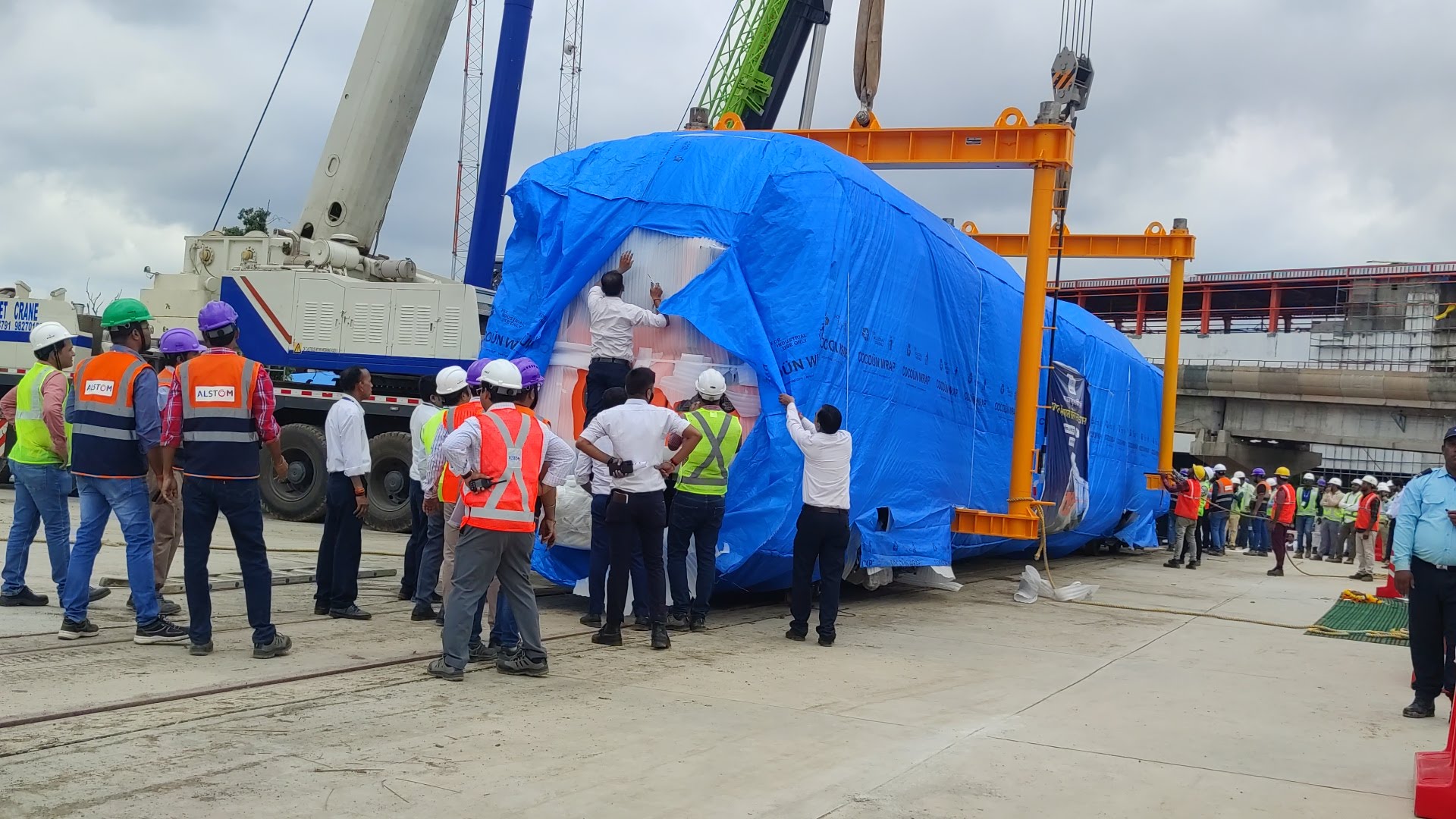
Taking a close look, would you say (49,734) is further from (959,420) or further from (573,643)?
(959,420)

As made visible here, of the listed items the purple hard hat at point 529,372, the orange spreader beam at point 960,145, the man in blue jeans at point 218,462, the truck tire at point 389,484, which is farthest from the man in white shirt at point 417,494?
the truck tire at point 389,484

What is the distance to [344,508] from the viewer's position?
8195 millimetres

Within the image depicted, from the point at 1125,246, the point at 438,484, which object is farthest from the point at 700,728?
the point at 1125,246

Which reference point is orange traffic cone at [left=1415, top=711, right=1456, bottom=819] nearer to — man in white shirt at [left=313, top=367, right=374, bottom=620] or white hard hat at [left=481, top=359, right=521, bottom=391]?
white hard hat at [left=481, top=359, right=521, bottom=391]

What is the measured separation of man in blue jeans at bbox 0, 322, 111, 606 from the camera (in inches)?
301

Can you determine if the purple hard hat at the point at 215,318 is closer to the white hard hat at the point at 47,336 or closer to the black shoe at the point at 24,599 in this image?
the white hard hat at the point at 47,336

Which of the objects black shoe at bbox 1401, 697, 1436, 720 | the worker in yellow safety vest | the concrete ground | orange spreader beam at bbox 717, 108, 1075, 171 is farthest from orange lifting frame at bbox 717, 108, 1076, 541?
black shoe at bbox 1401, 697, 1436, 720

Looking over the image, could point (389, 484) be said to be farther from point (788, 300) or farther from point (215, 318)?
point (215, 318)

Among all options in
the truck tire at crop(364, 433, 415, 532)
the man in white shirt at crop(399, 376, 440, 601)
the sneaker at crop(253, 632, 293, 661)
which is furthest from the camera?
the truck tire at crop(364, 433, 415, 532)

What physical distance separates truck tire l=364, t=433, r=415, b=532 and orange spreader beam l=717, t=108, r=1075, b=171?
5888mm

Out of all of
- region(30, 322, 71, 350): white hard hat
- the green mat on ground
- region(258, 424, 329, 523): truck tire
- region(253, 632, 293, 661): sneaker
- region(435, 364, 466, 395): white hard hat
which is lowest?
region(253, 632, 293, 661): sneaker

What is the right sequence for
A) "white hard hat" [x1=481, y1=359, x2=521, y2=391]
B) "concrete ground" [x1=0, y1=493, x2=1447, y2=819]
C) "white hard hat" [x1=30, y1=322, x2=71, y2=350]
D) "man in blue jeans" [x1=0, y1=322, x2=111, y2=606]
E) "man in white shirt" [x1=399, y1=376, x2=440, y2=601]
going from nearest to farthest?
"concrete ground" [x1=0, y1=493, x2=1447, y2=819] → "white hard hat" [x1=481, y1=359, x2=521, y2=391] → "man in blue jeans" [x1=0, y1=322, x2=111, y2=606] → "white hard hat" [x1=30, y1=322, x2=71, y2=350] → "man in white shirt" [x1=399, y1=376, x2=440, y2=601]

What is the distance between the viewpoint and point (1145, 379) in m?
20.4

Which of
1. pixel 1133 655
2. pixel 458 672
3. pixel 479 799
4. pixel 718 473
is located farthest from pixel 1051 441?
pixel 479 799
